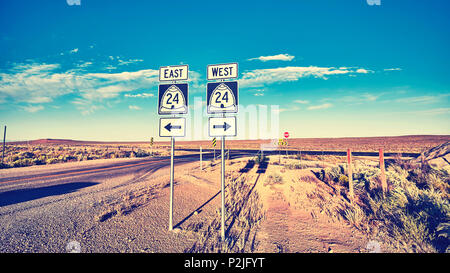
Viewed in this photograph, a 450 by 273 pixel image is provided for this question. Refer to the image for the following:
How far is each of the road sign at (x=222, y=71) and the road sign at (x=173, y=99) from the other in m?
0.62

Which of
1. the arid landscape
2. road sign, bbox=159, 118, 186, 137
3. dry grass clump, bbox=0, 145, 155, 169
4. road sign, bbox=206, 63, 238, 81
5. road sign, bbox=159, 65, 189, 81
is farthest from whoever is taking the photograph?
dry grass clump, bbox=0, 145, 155, 169

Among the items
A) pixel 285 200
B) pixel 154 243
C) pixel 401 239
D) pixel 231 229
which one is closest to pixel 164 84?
pixel 154 243

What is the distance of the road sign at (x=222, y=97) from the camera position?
392 centimetres

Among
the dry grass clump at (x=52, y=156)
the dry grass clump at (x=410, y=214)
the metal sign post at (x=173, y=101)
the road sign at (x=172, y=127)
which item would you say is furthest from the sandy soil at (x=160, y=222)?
the dry grass clump at (x=52, y=156)

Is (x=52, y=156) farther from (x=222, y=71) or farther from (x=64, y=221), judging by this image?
(x=222, y=71)

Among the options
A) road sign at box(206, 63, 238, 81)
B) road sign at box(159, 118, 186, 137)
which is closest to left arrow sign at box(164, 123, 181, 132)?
road sign at box(159, 118, 186, 137)

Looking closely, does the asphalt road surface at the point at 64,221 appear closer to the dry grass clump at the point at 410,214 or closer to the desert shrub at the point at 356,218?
the desert shrub at the point at 356,218

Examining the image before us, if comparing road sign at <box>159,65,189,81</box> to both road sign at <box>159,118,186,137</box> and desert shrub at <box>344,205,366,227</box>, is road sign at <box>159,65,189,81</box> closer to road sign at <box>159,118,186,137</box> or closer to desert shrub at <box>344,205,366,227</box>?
road sign at <box>159,118,186,137</box>

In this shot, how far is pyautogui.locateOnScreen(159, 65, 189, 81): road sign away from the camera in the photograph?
4.29m

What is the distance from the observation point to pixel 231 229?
4465mm

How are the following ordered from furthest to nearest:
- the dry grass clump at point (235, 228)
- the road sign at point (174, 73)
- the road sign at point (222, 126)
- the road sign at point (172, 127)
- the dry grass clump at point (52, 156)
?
the dry grass clump at point (52, 156) < the road sign at point (174, 73) < the road sign at point (172, 127) < the road sign at point (222, 126) < the dry grass clump at point (235, 228)

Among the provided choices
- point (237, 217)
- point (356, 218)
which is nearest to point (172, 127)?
point (237, 217)

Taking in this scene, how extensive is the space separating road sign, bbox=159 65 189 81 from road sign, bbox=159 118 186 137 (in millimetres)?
949

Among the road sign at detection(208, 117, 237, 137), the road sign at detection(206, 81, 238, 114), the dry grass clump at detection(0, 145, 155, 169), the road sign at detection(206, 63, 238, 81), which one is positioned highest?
the road sign at detection(206, 63, 238, 81)
